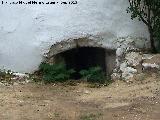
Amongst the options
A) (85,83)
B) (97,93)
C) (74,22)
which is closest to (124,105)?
(97,93)

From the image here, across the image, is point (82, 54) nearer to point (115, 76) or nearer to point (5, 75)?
point (115, 76)

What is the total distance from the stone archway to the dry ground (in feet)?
3.02

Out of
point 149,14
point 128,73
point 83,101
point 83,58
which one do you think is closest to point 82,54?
point 83,58

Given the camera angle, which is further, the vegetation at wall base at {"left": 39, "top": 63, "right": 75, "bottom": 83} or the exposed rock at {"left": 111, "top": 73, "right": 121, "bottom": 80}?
the exposed rock at {"left": 111, "top": 73, "right": 121, "bottom": 80}

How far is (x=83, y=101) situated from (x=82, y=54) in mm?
2840

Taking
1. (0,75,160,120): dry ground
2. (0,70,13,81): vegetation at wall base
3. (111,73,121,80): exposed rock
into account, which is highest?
(0,70,13,81): vegetation at wall base

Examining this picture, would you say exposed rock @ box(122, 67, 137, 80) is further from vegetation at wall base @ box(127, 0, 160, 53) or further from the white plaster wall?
the white plaster wall

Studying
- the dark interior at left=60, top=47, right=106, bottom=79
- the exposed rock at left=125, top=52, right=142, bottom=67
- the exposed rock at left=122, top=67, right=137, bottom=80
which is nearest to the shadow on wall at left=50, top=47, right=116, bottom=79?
the dark interior at left=60, top=47, right=106, bottom=79

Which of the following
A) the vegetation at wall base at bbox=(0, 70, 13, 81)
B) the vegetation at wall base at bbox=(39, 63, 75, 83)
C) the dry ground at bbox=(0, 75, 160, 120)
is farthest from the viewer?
the vegetation at wall base at bbox=(0, 70, 13, 81)

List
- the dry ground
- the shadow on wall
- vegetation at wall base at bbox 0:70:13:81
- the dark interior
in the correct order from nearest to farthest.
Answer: the dry ground < vegetation at wall base at bbox 0:70:13:81 < the shadow on wall < the dark interior

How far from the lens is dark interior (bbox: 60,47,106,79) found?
30.0ft

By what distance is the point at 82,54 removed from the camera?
9.67 metres

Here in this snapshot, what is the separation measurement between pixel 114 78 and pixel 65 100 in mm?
1497

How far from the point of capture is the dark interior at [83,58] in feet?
30.0
